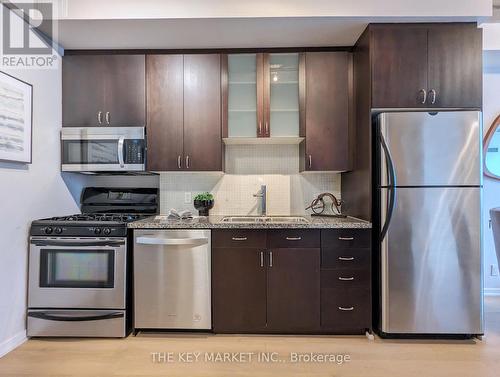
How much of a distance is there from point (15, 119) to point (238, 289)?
6.81 feet

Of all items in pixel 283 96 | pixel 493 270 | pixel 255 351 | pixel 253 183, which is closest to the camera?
pixel 255 351

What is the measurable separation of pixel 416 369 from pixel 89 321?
2.35 m

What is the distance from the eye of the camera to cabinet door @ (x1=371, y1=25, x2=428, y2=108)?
238 centimetres

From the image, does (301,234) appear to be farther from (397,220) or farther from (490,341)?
(490,341)

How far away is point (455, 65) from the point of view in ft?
7.80

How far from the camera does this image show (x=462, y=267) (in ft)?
7.47

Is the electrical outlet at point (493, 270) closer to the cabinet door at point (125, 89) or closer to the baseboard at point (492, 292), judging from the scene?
the baseboard at point (492, 292)

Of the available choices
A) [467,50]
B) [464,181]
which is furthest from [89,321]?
[467,50]

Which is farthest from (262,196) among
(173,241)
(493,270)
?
(493,270)

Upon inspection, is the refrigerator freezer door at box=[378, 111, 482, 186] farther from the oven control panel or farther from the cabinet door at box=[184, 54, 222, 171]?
the oven control panel

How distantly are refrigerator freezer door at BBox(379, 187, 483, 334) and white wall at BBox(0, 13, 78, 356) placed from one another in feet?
8.92

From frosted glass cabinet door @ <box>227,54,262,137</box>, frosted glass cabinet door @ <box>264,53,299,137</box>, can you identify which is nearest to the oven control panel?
frosted glass cabinet door @ <box>227,54,262,137</box>

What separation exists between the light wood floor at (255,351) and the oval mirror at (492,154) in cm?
162

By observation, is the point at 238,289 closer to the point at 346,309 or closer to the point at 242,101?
the point at 346,309
